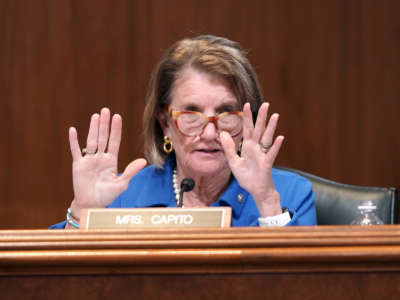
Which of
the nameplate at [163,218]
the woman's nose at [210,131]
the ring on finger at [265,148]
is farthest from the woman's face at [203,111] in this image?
the nameplate at [163,218]

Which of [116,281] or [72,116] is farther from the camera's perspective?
[72,116]

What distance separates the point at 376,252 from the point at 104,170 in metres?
0.89

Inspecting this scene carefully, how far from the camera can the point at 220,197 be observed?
1869 mm

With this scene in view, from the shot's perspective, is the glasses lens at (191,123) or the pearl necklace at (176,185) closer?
the glasses lens at (191,123)

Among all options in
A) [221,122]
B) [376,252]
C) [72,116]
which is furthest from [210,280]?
[72,116]

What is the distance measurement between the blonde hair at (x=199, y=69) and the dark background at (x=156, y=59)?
3.23 feet

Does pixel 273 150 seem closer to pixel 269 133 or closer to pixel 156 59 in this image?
pixel 269 133

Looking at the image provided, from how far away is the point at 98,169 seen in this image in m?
1.61

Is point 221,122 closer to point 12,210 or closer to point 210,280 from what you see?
point 210,280

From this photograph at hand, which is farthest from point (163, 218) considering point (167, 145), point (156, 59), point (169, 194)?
point (156, 59)

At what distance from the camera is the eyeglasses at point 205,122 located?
1.78 m

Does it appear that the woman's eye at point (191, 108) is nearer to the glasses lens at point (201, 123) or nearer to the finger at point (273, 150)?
the glasses lens at point (201, 123)

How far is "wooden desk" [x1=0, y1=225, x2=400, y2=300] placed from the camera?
886mm

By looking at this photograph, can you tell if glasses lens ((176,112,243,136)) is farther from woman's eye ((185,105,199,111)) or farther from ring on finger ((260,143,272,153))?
ring on finger ((260,143,272,153))
